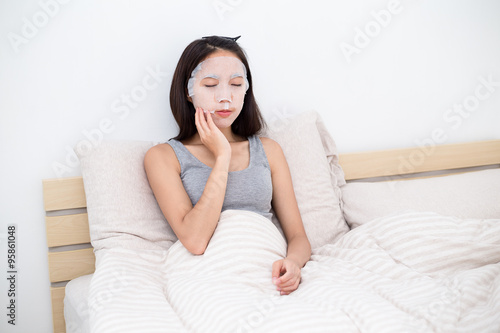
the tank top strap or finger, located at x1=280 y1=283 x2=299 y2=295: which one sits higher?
the tank top strap

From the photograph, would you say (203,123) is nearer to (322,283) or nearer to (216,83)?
(216,83)

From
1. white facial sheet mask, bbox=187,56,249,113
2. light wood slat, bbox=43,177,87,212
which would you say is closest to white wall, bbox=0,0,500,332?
light wood slat, bbox=43,177,87,212

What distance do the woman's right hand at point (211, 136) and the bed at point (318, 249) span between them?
7.5 inches

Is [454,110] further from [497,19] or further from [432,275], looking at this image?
[432,275]

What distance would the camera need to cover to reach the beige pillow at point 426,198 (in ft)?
4.54

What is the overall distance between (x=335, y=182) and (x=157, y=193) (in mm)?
666

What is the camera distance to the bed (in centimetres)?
77

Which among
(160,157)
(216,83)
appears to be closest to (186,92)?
(216,83)

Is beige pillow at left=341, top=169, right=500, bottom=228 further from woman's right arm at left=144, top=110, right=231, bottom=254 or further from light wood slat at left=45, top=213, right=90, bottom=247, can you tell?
light wood slat at left=45, top=213, right=90, bottom=247

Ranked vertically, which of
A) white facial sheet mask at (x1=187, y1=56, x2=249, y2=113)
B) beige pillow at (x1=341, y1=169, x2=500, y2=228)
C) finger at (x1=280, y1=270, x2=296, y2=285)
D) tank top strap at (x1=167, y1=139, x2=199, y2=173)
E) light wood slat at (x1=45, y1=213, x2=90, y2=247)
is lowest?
light wood slat at (x1=45, y1=213, x2=90, y2=247)

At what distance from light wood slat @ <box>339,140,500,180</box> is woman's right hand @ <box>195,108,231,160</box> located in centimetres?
63

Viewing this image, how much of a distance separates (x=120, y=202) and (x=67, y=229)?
0.25m

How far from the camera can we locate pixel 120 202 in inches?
47.8

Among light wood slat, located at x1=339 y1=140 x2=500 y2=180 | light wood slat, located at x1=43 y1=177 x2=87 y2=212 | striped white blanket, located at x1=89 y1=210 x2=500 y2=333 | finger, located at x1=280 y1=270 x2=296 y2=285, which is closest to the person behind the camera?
striped white blanket, located at x1=89 y1=210 x2=500 y2=333
